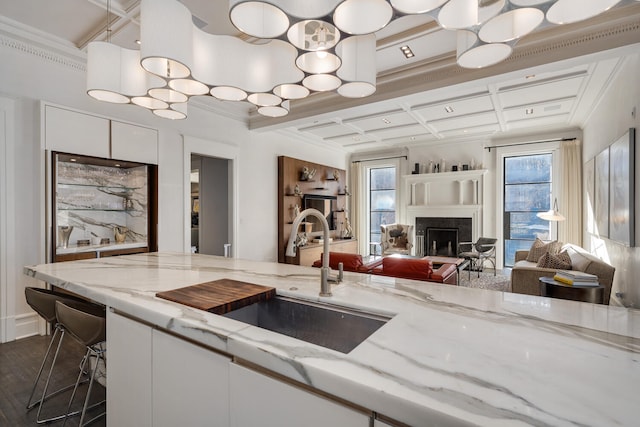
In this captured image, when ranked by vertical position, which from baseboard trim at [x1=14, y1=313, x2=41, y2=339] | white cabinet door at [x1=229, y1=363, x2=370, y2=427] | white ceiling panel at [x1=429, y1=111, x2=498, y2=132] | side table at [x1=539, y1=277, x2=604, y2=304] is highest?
white ceiling panel at [x1=429, y1=111, x2=498, y2=132]

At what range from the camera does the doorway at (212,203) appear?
19.2 feet

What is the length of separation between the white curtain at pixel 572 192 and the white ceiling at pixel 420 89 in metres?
0.48

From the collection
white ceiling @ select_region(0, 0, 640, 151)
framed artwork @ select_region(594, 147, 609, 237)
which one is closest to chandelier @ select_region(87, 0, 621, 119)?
white ceiling @ select_region(0, 0, 640, 151)

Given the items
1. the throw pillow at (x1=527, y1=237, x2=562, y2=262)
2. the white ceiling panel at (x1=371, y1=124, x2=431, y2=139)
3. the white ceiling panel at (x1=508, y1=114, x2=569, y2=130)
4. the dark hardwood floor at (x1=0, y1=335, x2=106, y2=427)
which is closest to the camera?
the dark hardwood floor at (x1=0, y1=335, x2=106, y2=427)

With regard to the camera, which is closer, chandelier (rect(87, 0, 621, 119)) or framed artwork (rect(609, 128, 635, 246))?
chandelier (rect(87, 0, 621, 119))

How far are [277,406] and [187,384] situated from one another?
0.43m

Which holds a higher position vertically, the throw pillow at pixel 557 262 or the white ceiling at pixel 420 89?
the white ceiling at pixel 420 89

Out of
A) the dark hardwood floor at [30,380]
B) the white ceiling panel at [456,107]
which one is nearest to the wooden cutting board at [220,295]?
the dark hardwood floor at [30,380]

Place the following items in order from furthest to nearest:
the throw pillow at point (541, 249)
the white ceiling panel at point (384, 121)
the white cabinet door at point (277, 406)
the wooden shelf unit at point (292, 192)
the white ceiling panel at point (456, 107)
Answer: the wooden shelf unit at point (292, 192)
the white ceiling panel at point (384, 121)
the throw pillow at point (541, 249)
the white ceiling panel at point (456, 107)
the white cabinet door at point (277, 406)

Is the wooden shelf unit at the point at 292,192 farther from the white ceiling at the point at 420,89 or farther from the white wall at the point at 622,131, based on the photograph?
the white wall at the point at 622,131

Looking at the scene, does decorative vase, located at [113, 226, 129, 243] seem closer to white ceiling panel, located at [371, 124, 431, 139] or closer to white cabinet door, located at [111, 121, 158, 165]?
white cabinet door, located at [111, 121, 158, 165]

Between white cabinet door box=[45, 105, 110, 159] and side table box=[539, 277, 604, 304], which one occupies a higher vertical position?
white cabinet door box=[45, 105, 110, 159]

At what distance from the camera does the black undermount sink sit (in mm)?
1272

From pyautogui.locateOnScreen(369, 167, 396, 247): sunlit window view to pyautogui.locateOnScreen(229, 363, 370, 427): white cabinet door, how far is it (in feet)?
24.8
